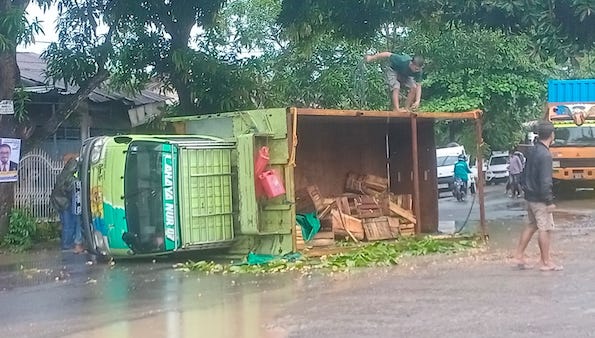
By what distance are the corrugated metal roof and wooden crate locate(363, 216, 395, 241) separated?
6.59 metres

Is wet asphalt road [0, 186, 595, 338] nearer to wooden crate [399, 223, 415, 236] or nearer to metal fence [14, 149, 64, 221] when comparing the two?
wooden crate [399, 223, 415, 236]

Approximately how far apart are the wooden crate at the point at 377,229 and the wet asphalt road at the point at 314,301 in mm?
2091

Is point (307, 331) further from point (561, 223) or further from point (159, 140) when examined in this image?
point (561, 223)

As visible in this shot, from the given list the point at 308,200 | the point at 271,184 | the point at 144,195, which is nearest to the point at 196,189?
the point at 144,195

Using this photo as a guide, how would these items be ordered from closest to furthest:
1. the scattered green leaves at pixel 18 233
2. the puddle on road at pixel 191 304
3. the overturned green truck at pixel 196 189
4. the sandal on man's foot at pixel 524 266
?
the puddle on road at pixel 191 304
the sandal on man's foot at pixel 524 266
the overturned green truck at pixel 196 189
the scattered green leaves at pixel 18 233

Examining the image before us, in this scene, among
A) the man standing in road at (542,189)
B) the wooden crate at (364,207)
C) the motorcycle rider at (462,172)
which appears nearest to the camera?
the man standing in road at (542,189)

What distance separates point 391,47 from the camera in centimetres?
2952

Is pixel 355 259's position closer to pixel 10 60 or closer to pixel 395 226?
pixel 395 226

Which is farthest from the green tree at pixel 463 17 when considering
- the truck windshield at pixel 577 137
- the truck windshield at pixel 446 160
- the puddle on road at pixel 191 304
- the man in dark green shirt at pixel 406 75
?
the truck windshield at pixel 446 160

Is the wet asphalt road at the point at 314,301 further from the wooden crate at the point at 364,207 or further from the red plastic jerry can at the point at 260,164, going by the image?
the wooden crate at the point at 364,207

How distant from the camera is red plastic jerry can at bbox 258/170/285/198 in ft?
39.4

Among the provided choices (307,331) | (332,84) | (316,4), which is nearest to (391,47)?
(332,84)

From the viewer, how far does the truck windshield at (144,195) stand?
12.2 metres

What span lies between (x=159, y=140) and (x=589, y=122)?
16.8 metres
